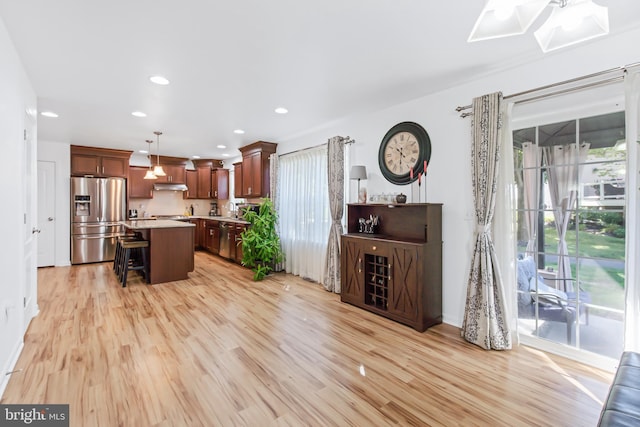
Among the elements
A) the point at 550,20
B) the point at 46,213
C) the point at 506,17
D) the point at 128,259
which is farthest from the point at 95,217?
the point at 550,20

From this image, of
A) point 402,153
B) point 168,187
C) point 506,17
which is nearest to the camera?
point 506,17

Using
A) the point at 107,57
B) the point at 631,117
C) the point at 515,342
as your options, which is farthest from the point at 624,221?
the point at 107,57

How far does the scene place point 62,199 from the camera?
609cm

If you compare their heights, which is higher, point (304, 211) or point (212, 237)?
point (304, 211)

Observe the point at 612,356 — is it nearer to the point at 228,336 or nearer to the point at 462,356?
the point at 462,356

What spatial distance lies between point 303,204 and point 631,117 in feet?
13.4

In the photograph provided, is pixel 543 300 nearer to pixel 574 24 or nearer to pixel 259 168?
pixel 574 24

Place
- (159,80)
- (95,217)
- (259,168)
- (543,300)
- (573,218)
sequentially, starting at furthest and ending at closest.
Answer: (95,217), (259,168), (159,80), (543,300), (573,218)

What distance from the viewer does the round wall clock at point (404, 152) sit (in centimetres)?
345

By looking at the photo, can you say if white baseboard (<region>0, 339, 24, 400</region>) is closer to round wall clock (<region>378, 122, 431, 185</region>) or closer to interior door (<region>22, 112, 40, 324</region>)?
interior door (<region>22, 112, 40, 324</region>)

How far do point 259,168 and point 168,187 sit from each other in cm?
312

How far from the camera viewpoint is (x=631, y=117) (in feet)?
7.00

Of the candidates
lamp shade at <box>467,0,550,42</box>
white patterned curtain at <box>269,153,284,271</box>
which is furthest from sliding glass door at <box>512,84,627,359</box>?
white patterned curtain at <box>269,153,284,271</box>

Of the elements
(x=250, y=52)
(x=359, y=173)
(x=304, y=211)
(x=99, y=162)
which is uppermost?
(x=250, y=52)
